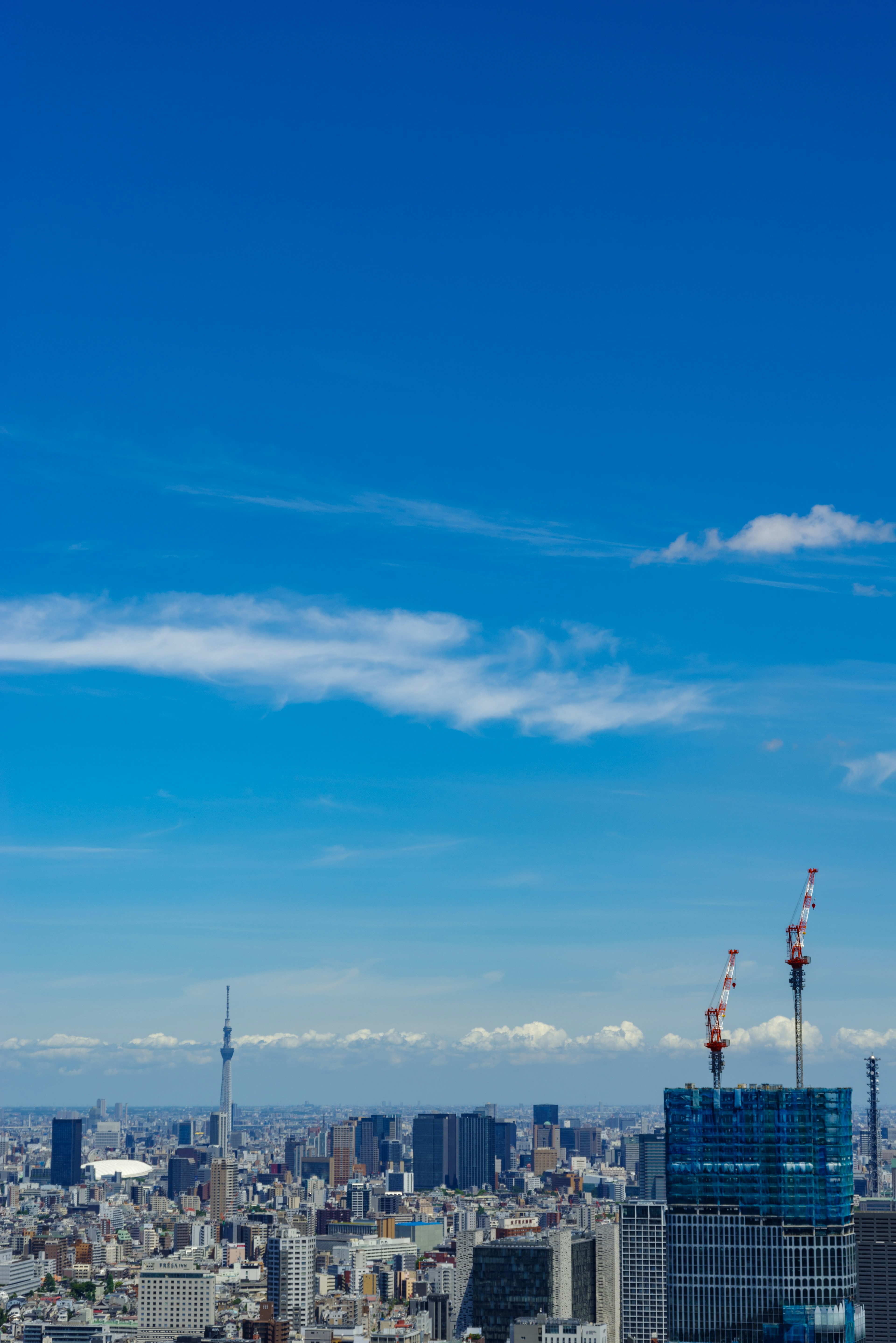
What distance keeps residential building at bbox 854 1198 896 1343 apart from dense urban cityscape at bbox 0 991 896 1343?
0.31 feet

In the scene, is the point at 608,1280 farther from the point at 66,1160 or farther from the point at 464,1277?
the point at 66,1160

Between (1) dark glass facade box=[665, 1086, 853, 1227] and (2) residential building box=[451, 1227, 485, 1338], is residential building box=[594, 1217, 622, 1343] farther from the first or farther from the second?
(1) dark glass facade box=[665, 1086, 853, 1227]

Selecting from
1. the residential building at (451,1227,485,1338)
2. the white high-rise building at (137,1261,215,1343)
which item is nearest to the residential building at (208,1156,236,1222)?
the residential building at (451,1227,485,1338)

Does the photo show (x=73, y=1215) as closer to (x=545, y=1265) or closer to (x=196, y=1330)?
(x=196, y=1330)

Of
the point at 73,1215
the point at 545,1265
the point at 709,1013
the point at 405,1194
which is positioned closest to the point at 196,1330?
the point at 545,1265

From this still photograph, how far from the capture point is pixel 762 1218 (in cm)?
5547

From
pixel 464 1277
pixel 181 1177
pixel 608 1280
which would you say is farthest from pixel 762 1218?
pixel 181 1177

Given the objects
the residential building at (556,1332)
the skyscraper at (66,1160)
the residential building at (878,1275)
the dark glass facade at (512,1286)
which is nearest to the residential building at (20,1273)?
the dark glass facade at (512,1286)

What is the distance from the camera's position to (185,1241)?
140m

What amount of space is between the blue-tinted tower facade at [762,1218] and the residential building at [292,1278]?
48148 mm

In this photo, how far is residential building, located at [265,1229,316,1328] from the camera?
98250mm

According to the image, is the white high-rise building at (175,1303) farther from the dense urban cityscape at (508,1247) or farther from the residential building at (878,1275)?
the residential building at (878,1275)

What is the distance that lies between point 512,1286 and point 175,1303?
25858 millimetres

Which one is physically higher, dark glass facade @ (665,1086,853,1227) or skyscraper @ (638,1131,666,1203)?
dark glass facade @ (665,1086,853,1227)
